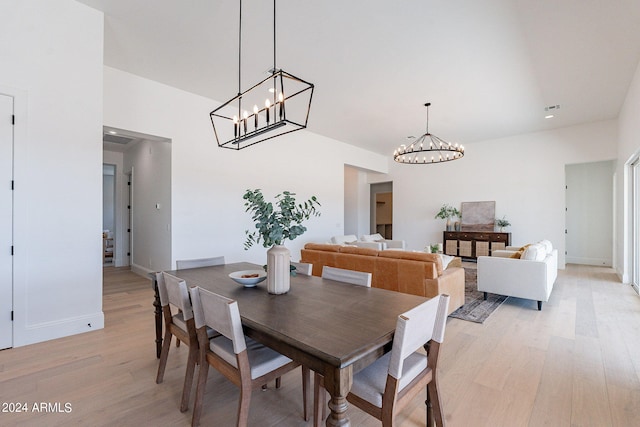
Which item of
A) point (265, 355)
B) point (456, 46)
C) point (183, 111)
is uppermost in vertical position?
point (456, 46)

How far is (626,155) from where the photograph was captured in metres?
4.87

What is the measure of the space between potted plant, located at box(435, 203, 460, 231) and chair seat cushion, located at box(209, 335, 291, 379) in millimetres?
7382

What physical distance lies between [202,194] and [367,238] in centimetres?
403

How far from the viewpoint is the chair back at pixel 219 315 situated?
1.38 m

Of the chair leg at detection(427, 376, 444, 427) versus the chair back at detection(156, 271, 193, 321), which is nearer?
the chair leg at detection(427, 376, 444, 427)

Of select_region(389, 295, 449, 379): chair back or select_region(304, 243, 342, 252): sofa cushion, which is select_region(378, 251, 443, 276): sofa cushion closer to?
select_region(304, 243, 342, 252): sofa cushion

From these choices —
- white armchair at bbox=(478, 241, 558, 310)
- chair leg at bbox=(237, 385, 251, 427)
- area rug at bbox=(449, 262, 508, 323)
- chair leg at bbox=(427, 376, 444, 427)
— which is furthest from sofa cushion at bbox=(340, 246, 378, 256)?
chair leg at bbox=(237, 385, 251, 427)

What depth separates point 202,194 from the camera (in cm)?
495

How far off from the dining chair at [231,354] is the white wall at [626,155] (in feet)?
18.0

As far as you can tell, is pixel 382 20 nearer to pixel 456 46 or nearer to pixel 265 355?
pixel 456 46

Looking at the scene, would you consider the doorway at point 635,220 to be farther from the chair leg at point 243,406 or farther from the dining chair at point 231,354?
the chair leg at point 243,406

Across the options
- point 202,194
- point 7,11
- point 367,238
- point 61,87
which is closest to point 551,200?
point 367,238

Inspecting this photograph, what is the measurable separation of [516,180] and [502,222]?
110cm

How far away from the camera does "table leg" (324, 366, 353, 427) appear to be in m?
1.05
